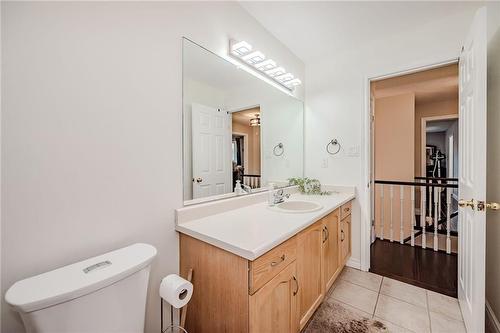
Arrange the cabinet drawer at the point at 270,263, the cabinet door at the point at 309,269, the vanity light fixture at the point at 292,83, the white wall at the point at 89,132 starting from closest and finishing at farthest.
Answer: the white wall at the point at 89,132, the cabinet drawer at the point at 270,263, the cabinet door at the point at 309,269, the vanity light fixture at the point at 292,83

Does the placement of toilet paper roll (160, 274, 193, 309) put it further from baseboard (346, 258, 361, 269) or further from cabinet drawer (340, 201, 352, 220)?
baseboard (346, 258, 361, 269)

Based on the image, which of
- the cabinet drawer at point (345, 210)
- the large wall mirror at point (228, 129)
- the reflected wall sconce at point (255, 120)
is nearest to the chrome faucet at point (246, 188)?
the large wall mirror at point (228, 129)

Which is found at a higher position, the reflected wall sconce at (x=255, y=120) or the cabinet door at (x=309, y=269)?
the reflected wall sconce at (x=255, y=120)

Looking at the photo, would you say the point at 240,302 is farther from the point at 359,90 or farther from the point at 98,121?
the point at 359,90

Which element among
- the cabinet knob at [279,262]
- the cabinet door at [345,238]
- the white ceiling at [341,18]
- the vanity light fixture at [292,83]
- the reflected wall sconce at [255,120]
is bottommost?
the cabinet door at [345,238]

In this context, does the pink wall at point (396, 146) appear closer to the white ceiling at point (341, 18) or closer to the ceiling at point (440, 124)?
the ceiling at point (440, 124)

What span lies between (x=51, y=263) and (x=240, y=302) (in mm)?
790

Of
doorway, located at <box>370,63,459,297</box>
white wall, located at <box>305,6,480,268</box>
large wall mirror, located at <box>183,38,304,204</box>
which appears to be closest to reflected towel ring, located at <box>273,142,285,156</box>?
large wall mirror, located at <box>183,38,304,204</box>

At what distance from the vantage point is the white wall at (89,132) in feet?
2.54

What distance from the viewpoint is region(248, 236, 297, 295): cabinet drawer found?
3.07ft

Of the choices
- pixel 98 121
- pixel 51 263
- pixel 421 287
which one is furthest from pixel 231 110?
pixel 421 287

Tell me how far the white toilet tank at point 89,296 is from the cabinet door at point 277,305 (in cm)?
50

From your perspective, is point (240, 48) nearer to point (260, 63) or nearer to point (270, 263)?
point (260, 63)

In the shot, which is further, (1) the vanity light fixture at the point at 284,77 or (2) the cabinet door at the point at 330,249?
(1) the vanity light fixture at the point at 284,77
